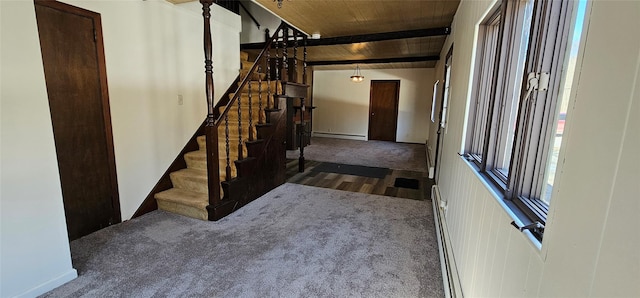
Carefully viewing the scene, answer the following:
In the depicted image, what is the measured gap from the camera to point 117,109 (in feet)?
8.66

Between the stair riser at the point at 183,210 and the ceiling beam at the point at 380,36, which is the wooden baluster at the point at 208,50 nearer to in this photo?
the stair riser at the point at 183,210

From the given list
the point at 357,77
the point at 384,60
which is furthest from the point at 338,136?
the point at 384,60

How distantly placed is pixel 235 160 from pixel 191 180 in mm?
538

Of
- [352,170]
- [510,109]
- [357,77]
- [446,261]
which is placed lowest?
[352,170]

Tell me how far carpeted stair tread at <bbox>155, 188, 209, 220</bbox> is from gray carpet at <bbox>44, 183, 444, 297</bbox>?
9 cm

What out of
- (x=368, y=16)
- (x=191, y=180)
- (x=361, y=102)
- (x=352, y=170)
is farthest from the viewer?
(x=361, y=102)

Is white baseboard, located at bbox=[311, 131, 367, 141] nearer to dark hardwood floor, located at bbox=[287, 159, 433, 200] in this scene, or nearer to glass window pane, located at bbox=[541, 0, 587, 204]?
dark hardwood floor, located at bbox=[287, 159, 433, 200]

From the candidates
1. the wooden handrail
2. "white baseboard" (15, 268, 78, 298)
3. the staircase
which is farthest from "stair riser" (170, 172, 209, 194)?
"white baseboard" (15, 268, 78, 298)

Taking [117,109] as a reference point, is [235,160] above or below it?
below

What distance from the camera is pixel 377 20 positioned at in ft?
12.7

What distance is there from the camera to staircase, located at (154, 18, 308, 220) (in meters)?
2.81

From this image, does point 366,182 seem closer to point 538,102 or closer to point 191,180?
point 191,180

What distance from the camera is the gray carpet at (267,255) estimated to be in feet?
5.86

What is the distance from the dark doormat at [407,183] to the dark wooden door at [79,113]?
356 cm
